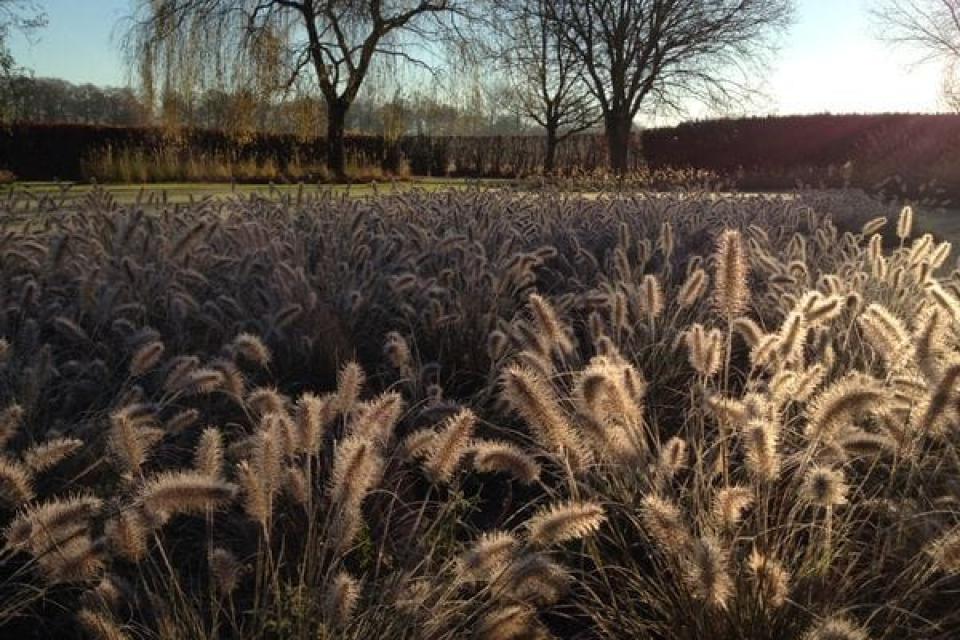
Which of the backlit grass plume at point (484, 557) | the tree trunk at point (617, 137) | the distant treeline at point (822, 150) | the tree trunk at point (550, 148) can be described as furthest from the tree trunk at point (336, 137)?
the backlit grass plume at point (484, 557)

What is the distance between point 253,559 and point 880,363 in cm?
210

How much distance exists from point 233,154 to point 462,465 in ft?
80.9

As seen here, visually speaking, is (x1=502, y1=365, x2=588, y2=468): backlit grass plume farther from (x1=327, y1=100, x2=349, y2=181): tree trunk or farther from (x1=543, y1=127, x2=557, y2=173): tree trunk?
(x1=543, y1=127, x2=557, y2=173): tree trunk

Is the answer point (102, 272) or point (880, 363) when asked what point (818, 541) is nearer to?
point (880, 363)

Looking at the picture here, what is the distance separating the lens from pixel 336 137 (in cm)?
2439

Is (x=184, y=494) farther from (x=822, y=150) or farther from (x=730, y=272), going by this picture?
(x=822, y=150)

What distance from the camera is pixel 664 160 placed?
118ft

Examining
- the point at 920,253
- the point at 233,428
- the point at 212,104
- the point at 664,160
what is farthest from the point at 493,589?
the point at 664,160

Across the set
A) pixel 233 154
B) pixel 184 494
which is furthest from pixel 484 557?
pixel 233 154

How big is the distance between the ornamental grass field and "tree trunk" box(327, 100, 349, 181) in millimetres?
20551

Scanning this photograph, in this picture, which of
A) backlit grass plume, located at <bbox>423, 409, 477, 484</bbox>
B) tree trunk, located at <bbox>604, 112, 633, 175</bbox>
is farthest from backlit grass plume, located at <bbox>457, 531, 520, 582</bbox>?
tree trunk, located at <bbox>604, 112, 633, 175</bbox>

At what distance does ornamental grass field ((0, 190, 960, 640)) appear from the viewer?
157 cm

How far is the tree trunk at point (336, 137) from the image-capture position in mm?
24031

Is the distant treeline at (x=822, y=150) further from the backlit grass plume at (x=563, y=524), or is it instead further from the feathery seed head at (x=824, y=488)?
the backlit grass plume at (x=563, y=524)
